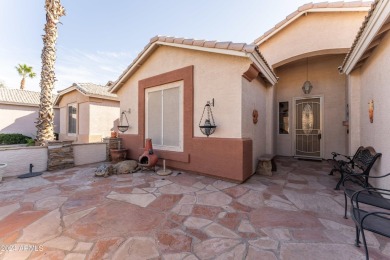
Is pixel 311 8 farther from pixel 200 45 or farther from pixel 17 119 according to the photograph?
pixel 17 119

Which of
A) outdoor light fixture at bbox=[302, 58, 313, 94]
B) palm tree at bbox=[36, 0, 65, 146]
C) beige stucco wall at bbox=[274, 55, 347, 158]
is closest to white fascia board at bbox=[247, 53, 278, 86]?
outdoor light fixture at bbox=[302, 58, 313, 94]

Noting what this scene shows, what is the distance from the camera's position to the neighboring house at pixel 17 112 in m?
12.8

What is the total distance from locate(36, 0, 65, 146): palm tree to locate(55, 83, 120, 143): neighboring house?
2.69 metres

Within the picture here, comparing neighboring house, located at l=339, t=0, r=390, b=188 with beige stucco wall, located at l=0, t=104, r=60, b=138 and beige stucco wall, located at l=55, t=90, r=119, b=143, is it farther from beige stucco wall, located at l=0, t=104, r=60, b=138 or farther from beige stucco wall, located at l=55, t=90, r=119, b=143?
beige stucco wall, located at l=0, t=104, r=60, b=138

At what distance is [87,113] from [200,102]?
8784 millimetres

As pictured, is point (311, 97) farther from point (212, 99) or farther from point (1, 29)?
point (1, 29)

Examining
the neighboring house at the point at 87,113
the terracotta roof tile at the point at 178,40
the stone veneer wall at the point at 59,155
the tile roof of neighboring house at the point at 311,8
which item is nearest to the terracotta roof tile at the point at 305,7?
the tile roof of neighboring house at the point at 311,8

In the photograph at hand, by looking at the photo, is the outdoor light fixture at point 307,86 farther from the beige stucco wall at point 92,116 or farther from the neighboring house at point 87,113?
the beige stucco wall at point 92,116

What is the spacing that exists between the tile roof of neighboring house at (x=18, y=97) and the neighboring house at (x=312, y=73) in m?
18.2

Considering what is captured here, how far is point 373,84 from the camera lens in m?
4.14

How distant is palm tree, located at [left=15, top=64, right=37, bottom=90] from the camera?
22.2 m

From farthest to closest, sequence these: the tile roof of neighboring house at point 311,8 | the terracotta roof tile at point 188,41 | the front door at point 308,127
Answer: the front door at point 308,127, the tile roof of neighboring house at point 311,8, the terracotta roof tile at point 188,41

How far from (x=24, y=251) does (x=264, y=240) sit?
3.11m

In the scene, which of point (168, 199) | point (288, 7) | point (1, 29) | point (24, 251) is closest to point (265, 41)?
point (288, 7)
